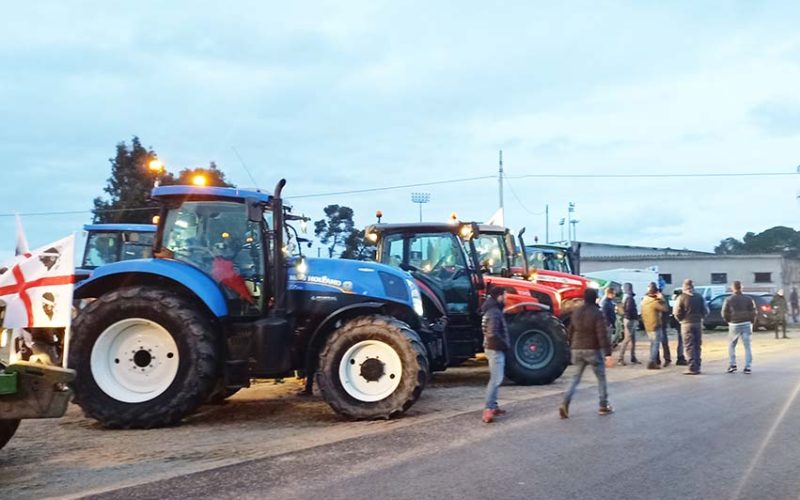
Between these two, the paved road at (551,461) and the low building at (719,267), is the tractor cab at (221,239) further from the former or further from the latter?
the low building at (719,267)

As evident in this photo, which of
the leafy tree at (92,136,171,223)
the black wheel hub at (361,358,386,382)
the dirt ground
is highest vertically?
the leafy tree at (92,136,171,223)

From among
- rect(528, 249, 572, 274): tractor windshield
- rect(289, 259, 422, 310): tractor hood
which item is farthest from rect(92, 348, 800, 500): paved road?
rect(528, 249, 572, 274): tractor windshield

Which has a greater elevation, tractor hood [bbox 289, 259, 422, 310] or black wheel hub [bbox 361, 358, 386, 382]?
tractor hood [bbox 289, 259, 422, 310]

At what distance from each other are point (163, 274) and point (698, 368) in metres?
9.65

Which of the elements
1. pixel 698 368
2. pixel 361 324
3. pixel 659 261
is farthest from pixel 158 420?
pixel 659 261

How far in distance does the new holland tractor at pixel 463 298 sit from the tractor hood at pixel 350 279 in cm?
228

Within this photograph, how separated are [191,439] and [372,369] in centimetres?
216

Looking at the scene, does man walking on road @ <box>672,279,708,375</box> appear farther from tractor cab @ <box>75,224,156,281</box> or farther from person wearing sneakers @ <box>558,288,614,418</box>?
tractor cab @ <box>75,224,156,281</box>

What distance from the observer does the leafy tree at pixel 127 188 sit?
31656 mm

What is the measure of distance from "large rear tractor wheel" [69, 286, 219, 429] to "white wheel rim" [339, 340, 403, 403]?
5.16 feet

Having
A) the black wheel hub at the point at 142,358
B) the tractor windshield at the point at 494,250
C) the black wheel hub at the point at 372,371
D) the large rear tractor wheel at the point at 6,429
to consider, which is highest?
the tractor windshield at the point at 494,250

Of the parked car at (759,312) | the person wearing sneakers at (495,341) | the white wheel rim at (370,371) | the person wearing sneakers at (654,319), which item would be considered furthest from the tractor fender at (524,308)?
the parked car at (759,312)

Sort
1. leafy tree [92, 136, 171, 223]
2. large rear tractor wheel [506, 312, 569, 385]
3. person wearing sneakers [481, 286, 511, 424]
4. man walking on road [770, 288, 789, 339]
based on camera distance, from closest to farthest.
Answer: person wearing sneakers [481, 286, 511, 424], large rear tractor wheel [506, 312, 569, 385], man walking on road [770, 288, 789, 339], leafy tree [92, 136, 171, 223]

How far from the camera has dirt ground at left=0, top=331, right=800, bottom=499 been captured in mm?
6574
